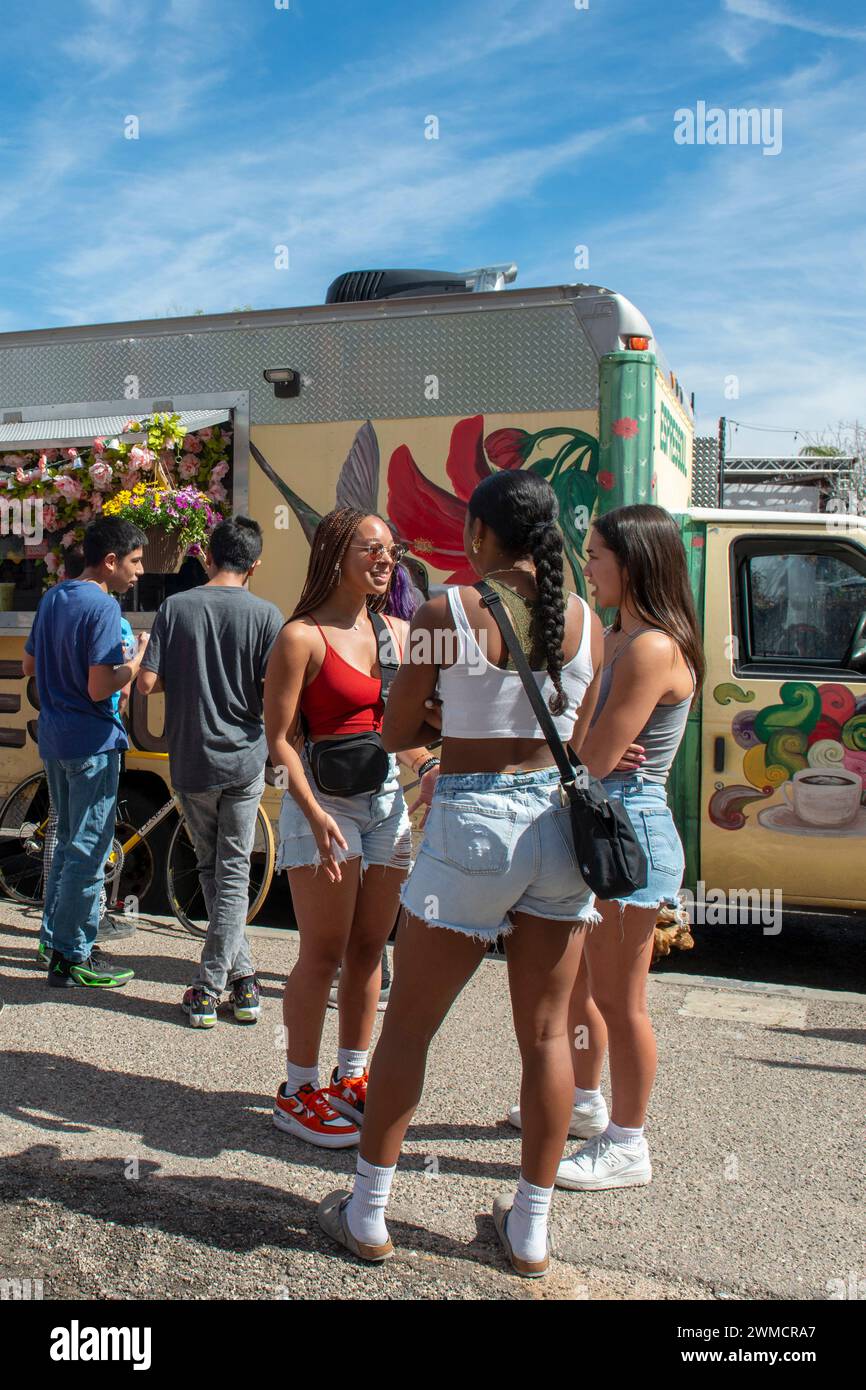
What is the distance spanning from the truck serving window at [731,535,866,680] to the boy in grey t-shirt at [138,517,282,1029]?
2231mm

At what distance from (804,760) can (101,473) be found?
3.73m

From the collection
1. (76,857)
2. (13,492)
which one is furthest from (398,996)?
(13,492)

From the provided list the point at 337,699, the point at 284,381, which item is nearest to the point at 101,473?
the point at 284,381

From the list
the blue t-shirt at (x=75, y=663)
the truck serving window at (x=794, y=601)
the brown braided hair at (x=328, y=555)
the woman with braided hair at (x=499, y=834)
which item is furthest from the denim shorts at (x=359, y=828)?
the truck serving window at (x=794, y=601)

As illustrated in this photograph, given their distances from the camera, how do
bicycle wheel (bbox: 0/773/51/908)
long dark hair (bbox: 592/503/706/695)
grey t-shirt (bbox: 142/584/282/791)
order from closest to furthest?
long dark hair (bbox: 592/503/706/695) → grey t-shirt (bbox: 142/584/282/791) → bicycle wheel (bbox: 0/773/51/908)

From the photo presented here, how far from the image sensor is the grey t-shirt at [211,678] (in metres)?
4.55

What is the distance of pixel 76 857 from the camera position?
4945mm

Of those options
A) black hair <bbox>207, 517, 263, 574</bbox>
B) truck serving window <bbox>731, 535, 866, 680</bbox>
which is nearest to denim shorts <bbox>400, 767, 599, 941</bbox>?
black hair <bbox>207, 517, 263, 574</bbox>

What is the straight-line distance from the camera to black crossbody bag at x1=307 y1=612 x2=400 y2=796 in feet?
11.5

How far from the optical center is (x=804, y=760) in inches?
211

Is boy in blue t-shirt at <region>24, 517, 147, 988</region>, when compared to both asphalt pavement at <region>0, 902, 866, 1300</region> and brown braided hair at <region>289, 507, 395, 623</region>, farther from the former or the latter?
brown braided hair at <region>289, 507, 395, 623</region>

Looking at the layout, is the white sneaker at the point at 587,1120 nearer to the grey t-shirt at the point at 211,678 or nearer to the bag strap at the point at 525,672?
the bag strap at the point at 525,672

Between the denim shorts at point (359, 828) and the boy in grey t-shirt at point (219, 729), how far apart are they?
1.01 m

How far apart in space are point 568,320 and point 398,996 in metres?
3.79
